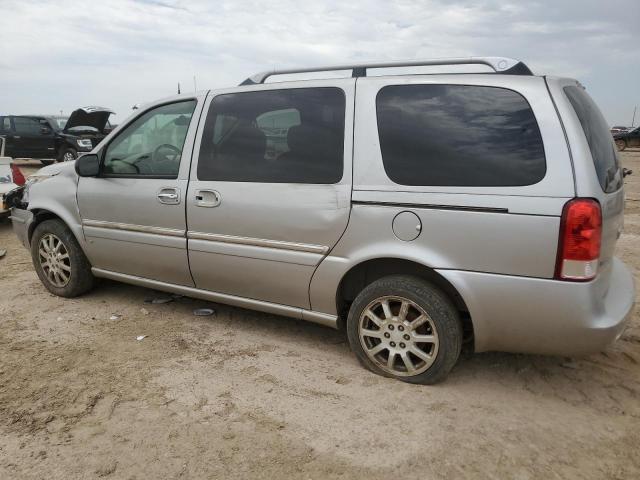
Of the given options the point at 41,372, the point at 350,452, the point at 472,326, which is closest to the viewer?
the point at 350,452

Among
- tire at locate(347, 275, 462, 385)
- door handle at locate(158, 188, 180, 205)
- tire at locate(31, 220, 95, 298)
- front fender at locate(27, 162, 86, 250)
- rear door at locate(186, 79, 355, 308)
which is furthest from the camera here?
tire at locate(31, 220, 95, 298)

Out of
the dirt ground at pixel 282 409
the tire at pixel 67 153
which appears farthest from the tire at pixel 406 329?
the tire at pixel 67 153

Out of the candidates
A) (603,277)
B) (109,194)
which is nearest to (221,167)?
(109,194)

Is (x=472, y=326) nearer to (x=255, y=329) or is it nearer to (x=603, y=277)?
(x=603, y=277)

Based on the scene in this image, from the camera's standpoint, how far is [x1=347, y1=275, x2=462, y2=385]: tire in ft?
9.43

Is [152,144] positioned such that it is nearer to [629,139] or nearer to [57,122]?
[57,122]

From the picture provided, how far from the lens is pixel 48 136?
50.4 feet

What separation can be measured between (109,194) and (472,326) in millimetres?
2828

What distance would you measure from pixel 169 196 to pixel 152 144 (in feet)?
1.66

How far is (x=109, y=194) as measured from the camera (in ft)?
13.1

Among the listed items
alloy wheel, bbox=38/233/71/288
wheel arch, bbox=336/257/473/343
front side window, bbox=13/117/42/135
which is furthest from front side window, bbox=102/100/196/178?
front side window, bbox=13/117/42/135

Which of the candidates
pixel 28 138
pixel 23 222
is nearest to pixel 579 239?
pixel 23 222

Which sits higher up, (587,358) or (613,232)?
(613,232)

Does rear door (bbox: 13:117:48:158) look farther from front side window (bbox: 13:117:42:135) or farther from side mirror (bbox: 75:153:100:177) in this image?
side mirror (bbox: 75:153:100:177)
